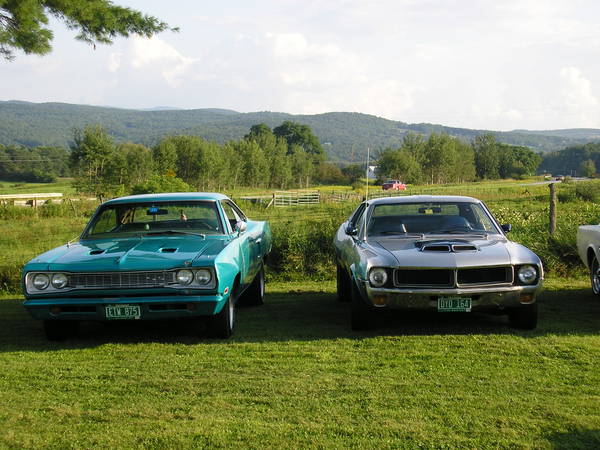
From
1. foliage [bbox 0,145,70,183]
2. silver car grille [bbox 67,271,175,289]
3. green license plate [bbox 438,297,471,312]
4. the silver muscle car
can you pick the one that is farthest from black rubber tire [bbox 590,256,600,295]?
foliage [bbox 0,145,70,183]

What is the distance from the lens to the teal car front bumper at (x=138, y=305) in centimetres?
607

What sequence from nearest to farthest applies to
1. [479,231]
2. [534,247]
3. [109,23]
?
[479,231]
[534,247]
[109,23]

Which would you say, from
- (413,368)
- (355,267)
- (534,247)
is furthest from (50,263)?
(534,247)

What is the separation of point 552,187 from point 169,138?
225 feet

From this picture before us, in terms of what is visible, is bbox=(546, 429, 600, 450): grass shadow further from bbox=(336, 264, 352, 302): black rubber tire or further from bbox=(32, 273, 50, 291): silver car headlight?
bbox=(336, 264, 352, 302): black rubber tire

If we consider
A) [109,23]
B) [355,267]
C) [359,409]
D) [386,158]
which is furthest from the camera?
[386,158]

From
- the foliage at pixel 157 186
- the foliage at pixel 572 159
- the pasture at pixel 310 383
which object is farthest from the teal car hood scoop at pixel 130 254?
the foliage at pixel 572 159

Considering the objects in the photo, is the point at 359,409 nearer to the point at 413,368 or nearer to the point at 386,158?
the point at 413,368

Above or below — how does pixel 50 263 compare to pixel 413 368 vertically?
above

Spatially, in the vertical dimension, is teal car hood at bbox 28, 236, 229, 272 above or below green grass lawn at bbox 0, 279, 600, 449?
above

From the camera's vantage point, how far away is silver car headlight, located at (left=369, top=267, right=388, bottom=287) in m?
6.41

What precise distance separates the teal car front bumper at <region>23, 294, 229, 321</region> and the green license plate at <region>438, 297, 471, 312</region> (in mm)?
2085

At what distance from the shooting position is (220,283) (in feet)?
20.0

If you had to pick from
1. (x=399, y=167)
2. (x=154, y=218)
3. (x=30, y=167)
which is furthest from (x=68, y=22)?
(x=30, y=167)
